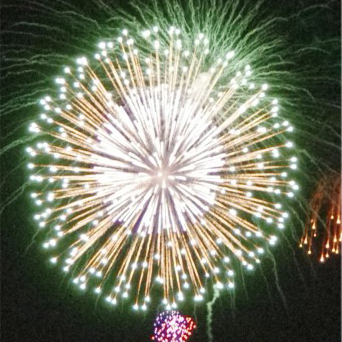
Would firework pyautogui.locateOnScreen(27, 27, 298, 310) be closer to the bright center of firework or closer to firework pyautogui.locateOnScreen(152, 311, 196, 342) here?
the bright center of firework

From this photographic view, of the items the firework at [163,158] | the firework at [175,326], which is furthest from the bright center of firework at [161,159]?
the firework at [175,326]

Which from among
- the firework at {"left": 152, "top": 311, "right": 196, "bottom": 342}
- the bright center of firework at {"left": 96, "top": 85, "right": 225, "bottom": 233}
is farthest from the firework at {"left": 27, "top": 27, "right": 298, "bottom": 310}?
the firework at {"left": 152, "top": 311, "right": 196, "bottom": 342}

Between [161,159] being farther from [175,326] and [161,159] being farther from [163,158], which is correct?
[175,326]

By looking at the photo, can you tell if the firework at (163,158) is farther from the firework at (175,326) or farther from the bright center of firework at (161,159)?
the firework at (175,326)

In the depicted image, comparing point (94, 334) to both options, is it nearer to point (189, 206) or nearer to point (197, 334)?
point (197, 334)

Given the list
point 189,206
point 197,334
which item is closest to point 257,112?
point 189,206

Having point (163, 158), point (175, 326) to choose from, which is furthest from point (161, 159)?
point (175, 326)
